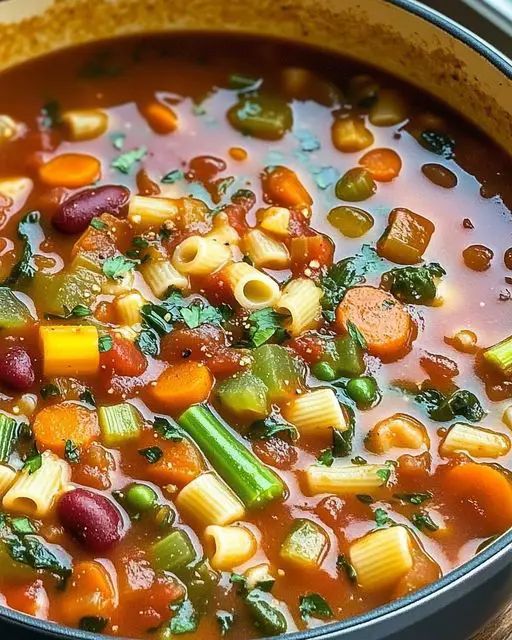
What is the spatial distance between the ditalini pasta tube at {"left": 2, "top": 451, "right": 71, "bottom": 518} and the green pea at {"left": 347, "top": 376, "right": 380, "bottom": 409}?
81cm

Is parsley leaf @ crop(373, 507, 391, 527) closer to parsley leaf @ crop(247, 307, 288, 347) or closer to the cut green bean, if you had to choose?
the cut green bean

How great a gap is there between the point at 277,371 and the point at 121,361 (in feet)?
1.44

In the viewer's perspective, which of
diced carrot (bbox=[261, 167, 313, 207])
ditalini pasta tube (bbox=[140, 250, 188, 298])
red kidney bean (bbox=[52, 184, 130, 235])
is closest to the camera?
ditalini pasta tube (bbox=[140, 250, 188, 298])

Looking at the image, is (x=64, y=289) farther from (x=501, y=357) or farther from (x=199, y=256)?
(x=501, y=357)

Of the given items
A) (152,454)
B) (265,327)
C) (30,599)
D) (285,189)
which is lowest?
(30,599)

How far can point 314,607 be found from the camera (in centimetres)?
245

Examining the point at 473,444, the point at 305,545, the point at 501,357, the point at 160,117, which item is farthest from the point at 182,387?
the point at 160,117

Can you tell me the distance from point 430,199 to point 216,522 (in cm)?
133

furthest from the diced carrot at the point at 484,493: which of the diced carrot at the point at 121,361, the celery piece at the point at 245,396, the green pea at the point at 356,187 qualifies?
the green pea at the point at 356,187

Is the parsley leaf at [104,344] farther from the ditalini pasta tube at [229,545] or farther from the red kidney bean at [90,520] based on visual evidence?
the ditalini pasta tube at [229,545]

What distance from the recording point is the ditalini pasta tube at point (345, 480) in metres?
2.61

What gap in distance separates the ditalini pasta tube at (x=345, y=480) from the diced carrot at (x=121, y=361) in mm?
579

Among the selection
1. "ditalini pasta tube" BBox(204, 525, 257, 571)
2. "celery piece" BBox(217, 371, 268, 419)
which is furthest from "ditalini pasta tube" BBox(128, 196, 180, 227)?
"ditalini pasta tube" BBox(204, 525, 257, 571)

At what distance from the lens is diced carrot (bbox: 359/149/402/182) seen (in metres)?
3.31
